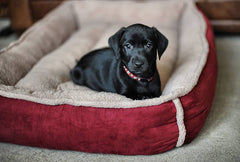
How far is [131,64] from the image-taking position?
192 centimetres

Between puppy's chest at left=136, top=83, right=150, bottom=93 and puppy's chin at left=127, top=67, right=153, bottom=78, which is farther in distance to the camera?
puppy's chest at left=136, top=83, right=150, bottom=93

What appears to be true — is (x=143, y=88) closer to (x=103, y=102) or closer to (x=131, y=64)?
(x=131, y=64)

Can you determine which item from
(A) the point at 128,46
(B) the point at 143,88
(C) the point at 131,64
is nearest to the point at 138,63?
(C) the point at 131,64

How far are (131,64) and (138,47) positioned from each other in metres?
0.15

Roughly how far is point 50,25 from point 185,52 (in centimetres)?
180

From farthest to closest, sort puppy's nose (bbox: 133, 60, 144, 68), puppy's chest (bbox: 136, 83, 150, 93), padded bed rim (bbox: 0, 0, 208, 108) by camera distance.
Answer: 1. puppy's chest (bbox: 136, 83, 150, 93)
2. puppy's nose (bbox: 133, 60, 144, 68)
3. padded bed rim (bbox: 0, 0, 208, 108)

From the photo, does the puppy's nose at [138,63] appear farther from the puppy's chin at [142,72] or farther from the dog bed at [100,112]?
the dog bed at [100,112]

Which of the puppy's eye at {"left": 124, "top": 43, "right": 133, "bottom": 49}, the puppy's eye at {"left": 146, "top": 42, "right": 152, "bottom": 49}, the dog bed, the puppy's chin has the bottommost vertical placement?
the dog bed

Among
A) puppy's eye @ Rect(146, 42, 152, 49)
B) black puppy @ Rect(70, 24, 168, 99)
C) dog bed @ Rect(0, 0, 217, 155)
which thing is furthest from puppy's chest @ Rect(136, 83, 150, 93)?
puppy's eye @ Rect(146, 42, 152, 49)

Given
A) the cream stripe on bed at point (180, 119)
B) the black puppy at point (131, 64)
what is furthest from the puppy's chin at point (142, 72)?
the cream stripe on bed at point (180, 119)

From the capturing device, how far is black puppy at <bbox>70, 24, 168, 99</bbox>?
193 cm

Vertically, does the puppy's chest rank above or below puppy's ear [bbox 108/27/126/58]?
below

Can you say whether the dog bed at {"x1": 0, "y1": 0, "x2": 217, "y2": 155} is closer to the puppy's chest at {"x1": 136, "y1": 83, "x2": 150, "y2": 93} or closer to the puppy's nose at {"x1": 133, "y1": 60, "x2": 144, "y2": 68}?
the puppy's chest at {"x1": 136, "y1": 83, "x2": 150, "y2": 93}

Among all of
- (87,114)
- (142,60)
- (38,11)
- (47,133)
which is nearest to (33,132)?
(47,133)
